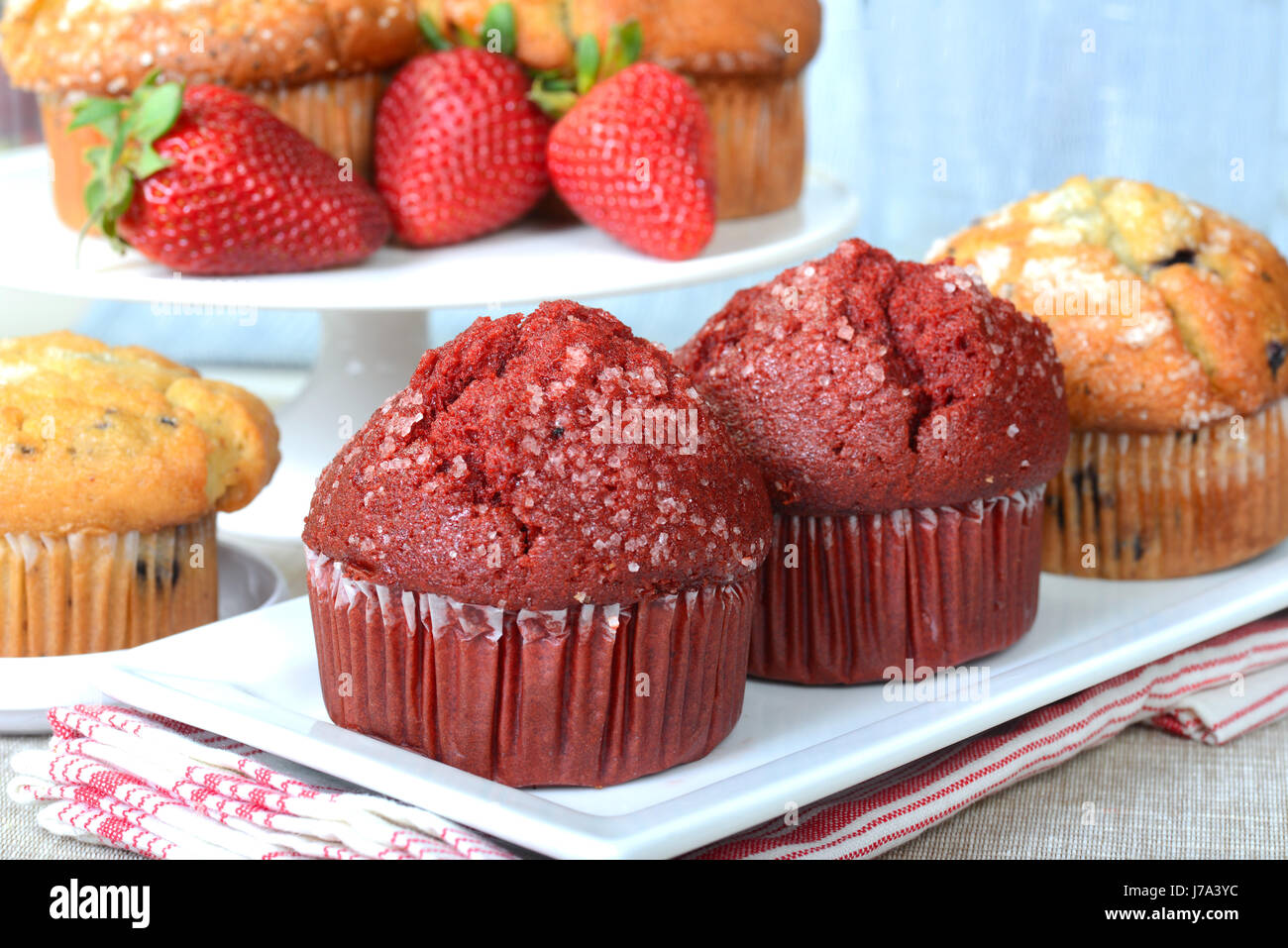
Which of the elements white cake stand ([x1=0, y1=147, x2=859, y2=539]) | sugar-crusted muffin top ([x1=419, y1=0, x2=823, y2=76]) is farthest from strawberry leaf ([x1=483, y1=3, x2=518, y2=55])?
white cake stand ([x1=0, y1=147, x2=859, y2=539])

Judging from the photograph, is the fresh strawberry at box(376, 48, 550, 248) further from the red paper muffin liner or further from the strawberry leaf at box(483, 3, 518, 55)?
the red paper muffin liner

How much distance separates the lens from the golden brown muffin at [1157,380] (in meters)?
2.01

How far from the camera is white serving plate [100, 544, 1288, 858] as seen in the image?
4.64 ft

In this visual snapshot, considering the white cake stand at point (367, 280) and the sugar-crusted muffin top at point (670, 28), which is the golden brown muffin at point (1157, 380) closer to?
the white cake stand at point (367, 280)

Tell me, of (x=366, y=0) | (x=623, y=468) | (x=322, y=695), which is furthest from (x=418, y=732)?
(x=366, y=0)

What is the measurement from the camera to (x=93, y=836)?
1.63m

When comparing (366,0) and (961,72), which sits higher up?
(366,0)

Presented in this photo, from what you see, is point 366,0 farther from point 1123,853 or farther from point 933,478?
point 1123,853

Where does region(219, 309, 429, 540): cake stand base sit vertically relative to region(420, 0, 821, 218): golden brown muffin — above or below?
below

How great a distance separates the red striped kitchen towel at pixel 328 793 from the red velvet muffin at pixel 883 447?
135mm

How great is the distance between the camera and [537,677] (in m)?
1.50

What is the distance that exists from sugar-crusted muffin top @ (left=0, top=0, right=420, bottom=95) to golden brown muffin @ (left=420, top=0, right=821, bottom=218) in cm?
15

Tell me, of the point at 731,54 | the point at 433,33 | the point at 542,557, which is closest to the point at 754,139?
the point at 731,54
